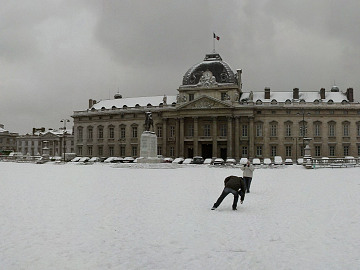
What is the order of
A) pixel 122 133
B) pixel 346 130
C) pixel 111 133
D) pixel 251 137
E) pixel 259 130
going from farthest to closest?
pixel 111 133
pixel 122 133
pixel 259 130
pixel 251 137
pixel 346 130

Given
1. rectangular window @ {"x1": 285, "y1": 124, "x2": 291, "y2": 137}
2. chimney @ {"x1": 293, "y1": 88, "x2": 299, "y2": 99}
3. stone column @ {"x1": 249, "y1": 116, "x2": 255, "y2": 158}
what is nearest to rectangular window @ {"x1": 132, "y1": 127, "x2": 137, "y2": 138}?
stone column @ {"x1": 249, "y1": 116, "x2": 255, "y2": 158}

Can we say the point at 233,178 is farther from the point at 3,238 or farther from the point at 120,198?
the point at 3,238

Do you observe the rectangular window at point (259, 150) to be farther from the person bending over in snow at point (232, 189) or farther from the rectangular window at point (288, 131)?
the person bending over in snow at point (232, 189)

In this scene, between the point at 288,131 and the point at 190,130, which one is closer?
the point at 288,131

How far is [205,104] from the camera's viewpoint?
225 ft

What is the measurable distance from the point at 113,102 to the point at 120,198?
71.5 m

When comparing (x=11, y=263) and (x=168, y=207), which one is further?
(x=168, y=207)

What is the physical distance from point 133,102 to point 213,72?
20135 mm

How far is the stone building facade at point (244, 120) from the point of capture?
6719 centimetres

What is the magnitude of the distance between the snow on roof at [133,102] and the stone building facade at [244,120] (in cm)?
434

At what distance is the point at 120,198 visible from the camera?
15492 millimetres

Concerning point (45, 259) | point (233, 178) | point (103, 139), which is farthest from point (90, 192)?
point (103, 139)

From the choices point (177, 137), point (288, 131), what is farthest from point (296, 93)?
point (177, 137)

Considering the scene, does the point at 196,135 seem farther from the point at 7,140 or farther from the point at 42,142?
the point at 7,140
